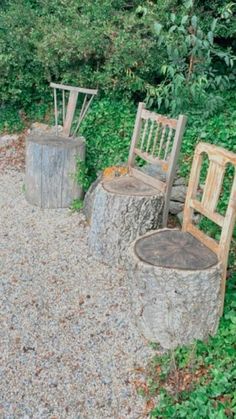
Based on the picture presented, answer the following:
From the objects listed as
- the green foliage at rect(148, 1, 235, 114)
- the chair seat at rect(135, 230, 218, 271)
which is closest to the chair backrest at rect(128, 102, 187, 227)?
the green foliage at rect(148, 1, 235, 114)

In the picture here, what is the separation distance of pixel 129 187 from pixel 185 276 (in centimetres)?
116

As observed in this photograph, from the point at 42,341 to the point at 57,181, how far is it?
1.88m

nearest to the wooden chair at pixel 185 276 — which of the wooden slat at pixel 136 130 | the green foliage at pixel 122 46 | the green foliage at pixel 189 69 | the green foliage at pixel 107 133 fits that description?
the wooden slat at pixel 136 130

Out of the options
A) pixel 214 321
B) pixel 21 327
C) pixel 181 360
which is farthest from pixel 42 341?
pixel 214 321

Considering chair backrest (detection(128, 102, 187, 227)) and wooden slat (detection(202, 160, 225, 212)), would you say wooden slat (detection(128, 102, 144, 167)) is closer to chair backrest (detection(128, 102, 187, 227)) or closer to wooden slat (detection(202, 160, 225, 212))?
chair backrest (detection(128, 102, 187, 227))

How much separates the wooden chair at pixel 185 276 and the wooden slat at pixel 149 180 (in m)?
0.68

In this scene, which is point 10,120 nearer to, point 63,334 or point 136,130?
point 136,130

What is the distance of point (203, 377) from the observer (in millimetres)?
2152

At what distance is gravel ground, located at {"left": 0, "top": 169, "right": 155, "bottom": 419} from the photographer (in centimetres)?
214

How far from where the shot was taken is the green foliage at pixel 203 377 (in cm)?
194

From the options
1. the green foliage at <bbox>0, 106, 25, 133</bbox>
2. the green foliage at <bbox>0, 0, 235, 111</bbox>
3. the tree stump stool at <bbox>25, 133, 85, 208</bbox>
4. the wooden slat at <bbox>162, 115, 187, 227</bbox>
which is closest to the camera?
the wooden slat at <bbox>162, 115, 187, 227</bbox>

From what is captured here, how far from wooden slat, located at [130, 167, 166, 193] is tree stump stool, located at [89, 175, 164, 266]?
33mm

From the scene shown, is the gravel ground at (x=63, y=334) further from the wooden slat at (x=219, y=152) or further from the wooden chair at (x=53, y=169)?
the wooden slat at (x=219, y=152)

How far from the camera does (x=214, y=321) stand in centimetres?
237
